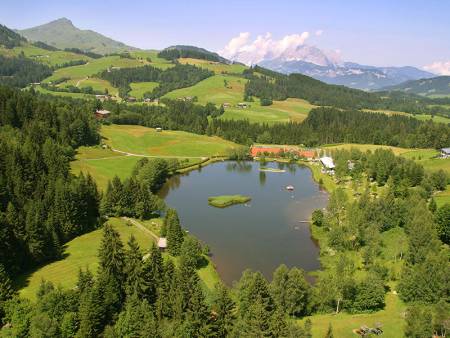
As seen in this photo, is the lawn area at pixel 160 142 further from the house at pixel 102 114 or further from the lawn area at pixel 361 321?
the lawn area at pixel 361 321

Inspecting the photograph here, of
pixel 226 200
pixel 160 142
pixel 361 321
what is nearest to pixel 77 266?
pixel 361 321

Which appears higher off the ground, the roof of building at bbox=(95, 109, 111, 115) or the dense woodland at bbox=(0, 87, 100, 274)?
the roof of building at bbox=(95, 109, 111, 115)

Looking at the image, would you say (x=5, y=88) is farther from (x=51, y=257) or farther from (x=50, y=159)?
(x=51, y=257)

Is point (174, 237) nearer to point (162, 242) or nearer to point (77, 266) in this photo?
point (162, 242)

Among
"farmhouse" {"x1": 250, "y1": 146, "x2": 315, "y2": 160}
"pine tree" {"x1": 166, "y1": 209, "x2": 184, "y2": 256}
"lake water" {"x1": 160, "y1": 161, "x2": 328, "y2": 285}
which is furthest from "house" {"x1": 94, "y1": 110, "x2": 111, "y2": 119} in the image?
"pine tree" {"x1": 166, "y1": 209, "x2": 184, "y2": 256}

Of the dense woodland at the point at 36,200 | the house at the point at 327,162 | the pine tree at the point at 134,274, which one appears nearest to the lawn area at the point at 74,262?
the dense woodland at the point at 36,200

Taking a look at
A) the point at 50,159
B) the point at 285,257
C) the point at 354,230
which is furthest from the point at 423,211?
the point at 50,159

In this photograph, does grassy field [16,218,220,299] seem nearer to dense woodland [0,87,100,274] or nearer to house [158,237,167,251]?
house [158,237,167,251]
